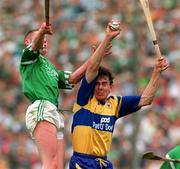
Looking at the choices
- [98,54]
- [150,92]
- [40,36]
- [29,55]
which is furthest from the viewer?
[150,92]

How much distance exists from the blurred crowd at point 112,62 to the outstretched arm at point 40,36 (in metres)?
6.76

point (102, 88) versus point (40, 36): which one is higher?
point (40, 36)

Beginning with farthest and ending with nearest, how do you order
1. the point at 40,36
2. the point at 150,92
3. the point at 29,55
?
the point at 150,92
the point at 29,55
the point at 40,36

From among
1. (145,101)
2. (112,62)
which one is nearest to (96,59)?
(145,101)

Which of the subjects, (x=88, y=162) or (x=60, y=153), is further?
(x=60, y=153)

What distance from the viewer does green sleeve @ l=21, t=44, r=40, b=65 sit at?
11641 millimetres

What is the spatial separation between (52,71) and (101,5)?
30.8 feet

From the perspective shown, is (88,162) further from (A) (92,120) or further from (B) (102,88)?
(B) (102,88)

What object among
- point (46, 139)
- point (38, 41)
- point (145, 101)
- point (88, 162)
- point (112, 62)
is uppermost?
point (38, 41)

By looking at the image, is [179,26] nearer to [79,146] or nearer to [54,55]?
[54,55]

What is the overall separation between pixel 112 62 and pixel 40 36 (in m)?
8.70

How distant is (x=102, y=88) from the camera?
11.9 metres

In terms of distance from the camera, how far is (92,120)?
1178 cm

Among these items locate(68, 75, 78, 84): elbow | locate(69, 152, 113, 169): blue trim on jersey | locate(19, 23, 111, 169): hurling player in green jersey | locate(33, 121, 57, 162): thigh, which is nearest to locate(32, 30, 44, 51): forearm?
locate(19, 23, 111, 169): hurling player in green jersey
